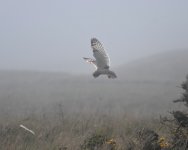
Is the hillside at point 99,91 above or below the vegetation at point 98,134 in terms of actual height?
above

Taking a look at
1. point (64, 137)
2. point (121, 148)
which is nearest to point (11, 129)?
point (64, 137)

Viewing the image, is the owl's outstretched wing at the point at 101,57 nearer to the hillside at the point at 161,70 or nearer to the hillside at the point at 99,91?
the hillside at the point at 99,91

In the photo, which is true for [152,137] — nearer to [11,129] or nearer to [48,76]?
[11,129]

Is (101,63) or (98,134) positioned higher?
(101,63)

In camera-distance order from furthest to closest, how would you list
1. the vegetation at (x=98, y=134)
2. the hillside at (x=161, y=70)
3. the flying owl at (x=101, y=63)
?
the hillside at (x=161, y=70)
the vegetation at (x=98, y=134)
the flying owl at (x=101, y=63)

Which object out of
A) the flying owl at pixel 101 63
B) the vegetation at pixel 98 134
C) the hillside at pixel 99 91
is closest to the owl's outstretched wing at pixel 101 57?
the flying owl at pixel 101 63

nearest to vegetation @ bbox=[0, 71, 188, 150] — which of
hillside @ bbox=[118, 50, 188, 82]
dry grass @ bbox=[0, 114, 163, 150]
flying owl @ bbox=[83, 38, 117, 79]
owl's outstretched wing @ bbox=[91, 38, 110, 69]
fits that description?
dry grass @ bbox=[0, 114, 163, 150]

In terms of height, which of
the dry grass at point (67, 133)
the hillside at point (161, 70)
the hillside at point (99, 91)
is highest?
the hillside at point (161, 70)

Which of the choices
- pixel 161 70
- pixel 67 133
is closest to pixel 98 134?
pixel 67 133

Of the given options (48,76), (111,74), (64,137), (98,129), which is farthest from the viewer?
(48,76)

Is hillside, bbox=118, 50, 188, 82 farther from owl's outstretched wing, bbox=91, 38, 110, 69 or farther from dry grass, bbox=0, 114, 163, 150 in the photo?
owl's outstretched wing, bbox=91, 38, 110, 69

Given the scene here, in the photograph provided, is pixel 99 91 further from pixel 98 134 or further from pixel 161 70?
pixel 98 134

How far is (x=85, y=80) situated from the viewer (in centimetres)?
3011

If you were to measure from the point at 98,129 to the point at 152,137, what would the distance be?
7.91 ft
